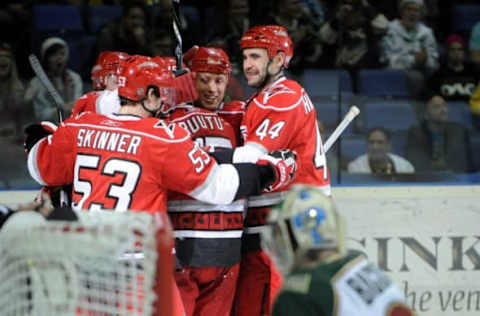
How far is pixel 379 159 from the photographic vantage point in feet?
17.4

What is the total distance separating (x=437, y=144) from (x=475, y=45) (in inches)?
36.5

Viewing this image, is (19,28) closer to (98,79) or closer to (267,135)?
(98,79)

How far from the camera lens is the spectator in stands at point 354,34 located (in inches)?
213

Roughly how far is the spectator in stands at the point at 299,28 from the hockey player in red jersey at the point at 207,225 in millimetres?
1237

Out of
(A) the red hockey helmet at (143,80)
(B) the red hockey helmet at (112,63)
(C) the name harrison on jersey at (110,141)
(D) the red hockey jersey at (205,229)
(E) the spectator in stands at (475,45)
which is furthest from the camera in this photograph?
(E) the spectator in stands at (475,45)

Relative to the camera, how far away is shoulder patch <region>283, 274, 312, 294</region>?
2377mm

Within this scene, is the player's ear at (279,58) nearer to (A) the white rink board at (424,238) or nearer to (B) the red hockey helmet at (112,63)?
(B) the red hockey helmet at (112,63)

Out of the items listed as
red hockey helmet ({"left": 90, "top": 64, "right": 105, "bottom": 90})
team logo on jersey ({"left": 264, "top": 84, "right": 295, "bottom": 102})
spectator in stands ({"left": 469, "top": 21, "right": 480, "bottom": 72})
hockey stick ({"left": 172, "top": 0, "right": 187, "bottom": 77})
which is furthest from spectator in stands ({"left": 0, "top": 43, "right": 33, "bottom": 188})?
spectator in stands ({"left": 469, "top": 21, "right": 480, "bottom": 72})

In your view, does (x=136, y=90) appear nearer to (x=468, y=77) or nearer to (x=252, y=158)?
(x=252, y=158)

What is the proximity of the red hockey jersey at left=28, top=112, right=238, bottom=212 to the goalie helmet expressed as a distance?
3.71 feet

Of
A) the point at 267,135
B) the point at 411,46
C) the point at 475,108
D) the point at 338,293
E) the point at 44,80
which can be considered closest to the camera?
the point at 338,293

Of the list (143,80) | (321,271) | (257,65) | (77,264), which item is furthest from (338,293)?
(257,65)

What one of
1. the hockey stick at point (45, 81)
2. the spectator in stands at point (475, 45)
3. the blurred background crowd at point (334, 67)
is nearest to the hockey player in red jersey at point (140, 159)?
the hockey stick at point (45, 81)

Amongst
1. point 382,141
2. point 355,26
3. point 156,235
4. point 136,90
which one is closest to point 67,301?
point 156,235
